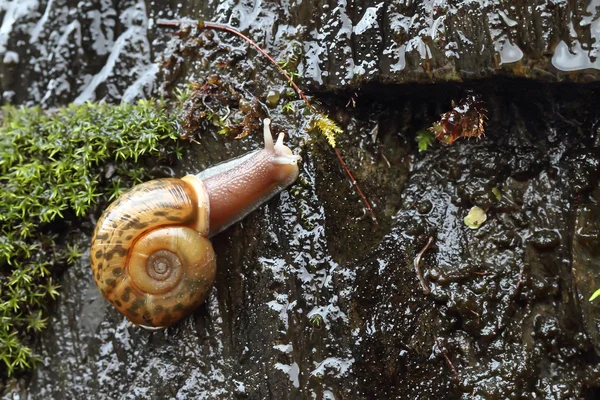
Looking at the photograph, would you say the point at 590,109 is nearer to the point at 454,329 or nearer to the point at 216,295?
the point at 454,329

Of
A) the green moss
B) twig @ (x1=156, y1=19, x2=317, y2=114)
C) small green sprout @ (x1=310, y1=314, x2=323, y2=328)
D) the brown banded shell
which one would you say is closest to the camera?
the brown banded shell

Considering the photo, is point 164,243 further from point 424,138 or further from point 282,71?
point 424,138

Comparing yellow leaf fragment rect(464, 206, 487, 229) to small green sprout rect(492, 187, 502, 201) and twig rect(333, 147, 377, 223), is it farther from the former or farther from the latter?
twig rect(333, 147, 377, 223)

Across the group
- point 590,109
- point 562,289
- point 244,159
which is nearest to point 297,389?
point 244,159

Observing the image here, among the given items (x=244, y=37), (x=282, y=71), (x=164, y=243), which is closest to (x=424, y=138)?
(x=282, y=71)

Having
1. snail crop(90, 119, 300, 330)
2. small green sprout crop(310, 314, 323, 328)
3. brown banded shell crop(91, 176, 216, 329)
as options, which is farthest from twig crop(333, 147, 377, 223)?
brown banded shell crop(91, 176, 216, 329)

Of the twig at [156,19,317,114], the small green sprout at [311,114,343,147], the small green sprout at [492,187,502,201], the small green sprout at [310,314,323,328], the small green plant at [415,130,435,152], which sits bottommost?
the small green sprout at [310,314,323,328]
